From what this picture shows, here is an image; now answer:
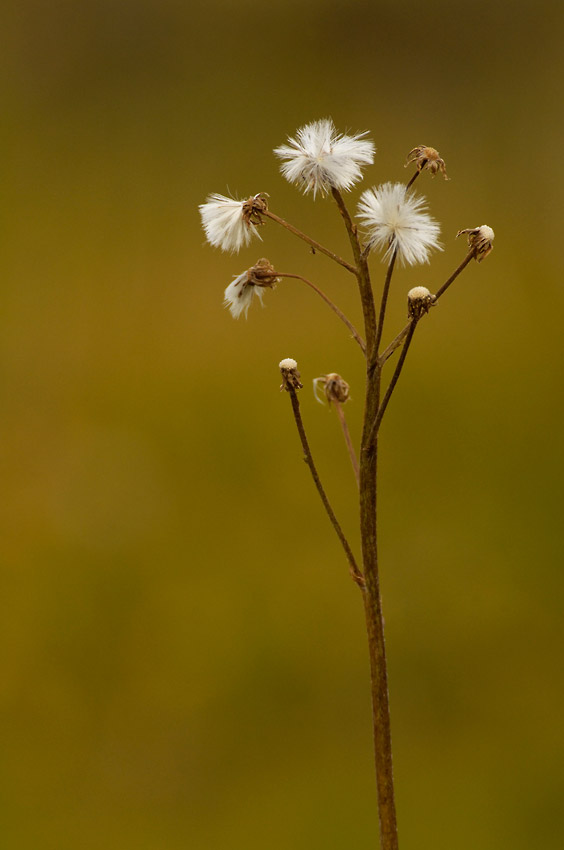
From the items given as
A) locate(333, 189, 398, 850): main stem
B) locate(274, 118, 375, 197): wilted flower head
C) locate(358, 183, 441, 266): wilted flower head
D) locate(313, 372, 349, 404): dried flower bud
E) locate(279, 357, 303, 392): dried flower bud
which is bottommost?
locate(333, 189, 398, 850): main stem

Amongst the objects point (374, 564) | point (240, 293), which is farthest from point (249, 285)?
point (374, 564)

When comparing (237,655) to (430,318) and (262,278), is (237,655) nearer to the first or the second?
(430,318)

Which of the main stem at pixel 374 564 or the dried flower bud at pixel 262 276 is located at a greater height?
the dried flower bud at pixel 262 276

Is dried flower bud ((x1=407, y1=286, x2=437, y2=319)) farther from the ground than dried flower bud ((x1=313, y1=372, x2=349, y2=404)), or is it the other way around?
dried flower bud ((x1=313, y1=372, x2=349, y2=404))

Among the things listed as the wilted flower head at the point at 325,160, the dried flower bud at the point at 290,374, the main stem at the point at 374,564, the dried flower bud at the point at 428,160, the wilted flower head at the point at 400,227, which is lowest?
the main stem at the point at 374,564

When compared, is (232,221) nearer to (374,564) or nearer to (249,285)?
(249,285)
